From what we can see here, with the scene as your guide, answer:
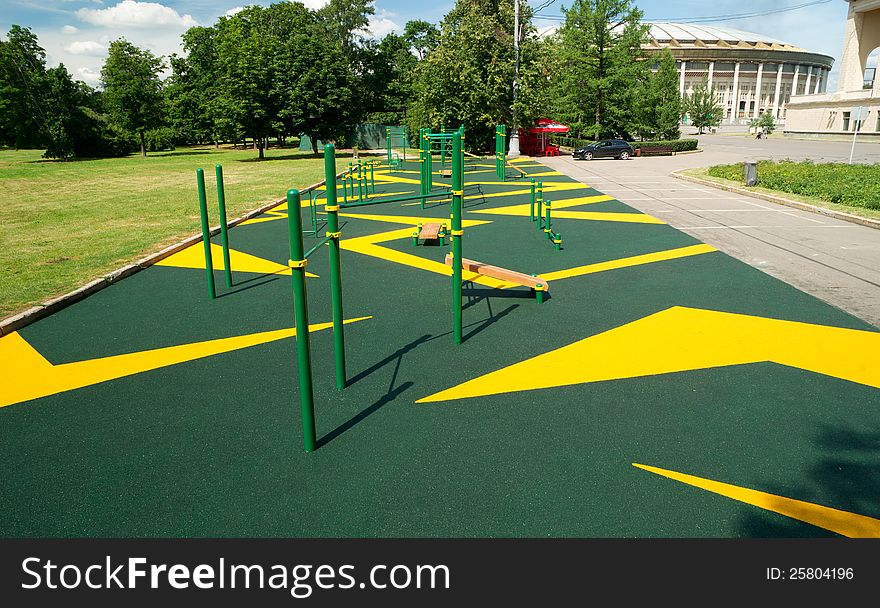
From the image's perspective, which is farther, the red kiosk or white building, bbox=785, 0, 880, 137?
white building, bbox=785, 0, 880, 137

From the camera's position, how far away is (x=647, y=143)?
38.9 metres

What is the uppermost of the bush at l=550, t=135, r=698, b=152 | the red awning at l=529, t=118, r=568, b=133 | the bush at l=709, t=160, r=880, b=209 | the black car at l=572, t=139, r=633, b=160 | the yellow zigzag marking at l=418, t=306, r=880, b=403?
the red awning at l=529, t=118, r=568, b=133

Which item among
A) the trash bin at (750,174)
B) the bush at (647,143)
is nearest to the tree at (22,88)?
the bush at (647,143)

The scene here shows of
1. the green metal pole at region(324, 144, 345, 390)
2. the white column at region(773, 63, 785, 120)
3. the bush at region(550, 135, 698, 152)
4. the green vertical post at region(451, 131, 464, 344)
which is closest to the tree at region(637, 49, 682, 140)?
the bush at region(550, 135, 698, 152)

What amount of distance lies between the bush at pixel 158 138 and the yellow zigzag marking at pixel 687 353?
5238 cm

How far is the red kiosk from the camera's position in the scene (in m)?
37.9

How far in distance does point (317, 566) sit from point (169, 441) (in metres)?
1.75

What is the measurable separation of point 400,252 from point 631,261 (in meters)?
3.90

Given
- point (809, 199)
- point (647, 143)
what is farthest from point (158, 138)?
point (809, 199)

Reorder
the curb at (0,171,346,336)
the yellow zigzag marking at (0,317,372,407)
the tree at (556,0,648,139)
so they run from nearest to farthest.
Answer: the yellow zigzag marking at (0,317,372,407) < the curb at (0,171,346,336) < the tree at (556,0,648,139)

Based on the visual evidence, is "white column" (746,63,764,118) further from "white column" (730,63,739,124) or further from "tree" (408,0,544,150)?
"tree" (408,0,544,150)

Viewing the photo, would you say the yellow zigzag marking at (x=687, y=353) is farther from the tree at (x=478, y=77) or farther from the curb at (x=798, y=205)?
the tree at (x=478, y=77)

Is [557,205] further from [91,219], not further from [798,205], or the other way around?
[91,219]

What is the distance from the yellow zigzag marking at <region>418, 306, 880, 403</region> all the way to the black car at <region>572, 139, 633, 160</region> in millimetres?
29992
